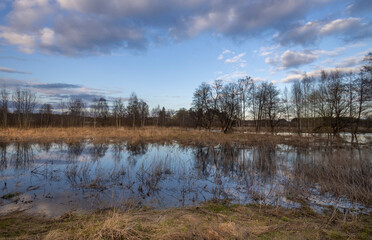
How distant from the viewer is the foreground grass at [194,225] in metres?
3.43

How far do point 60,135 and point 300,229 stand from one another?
2449cm

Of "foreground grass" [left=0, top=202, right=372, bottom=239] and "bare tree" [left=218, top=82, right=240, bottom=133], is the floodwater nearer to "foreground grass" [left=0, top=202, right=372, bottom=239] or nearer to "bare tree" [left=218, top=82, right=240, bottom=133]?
"foreground grass" [left=0, top=202, right=372, bottom=239]

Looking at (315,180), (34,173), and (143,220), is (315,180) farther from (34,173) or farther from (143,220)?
(34,173)

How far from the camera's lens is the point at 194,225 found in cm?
403

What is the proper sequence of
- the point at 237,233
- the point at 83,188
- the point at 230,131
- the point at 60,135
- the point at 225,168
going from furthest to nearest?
the point at 230,131 < the point at 60,135 < the point at 225,168 < the point at 83,188 < the point at 237,233

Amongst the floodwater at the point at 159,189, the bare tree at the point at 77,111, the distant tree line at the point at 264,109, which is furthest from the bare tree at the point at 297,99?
the bare tree at the point at 77,111

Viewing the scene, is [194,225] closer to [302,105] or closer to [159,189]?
[159,189]

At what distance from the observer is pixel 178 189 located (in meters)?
6.95

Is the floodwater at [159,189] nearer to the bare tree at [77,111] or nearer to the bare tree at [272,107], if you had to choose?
the bare tree at [272,107]

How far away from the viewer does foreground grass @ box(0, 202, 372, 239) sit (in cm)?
343

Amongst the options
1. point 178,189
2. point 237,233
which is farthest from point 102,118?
point 237,233

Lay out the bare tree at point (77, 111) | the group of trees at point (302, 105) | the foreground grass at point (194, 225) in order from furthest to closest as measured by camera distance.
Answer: the bare tree at point (77, 111) < the group of trees at point (302, 105) < the foreground grass at point (194, 225)

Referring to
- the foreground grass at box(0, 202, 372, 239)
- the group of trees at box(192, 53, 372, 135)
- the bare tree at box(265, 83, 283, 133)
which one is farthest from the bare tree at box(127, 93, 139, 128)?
the foreground grass at box(0, 202, 372, 239)

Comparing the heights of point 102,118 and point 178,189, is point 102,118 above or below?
above
